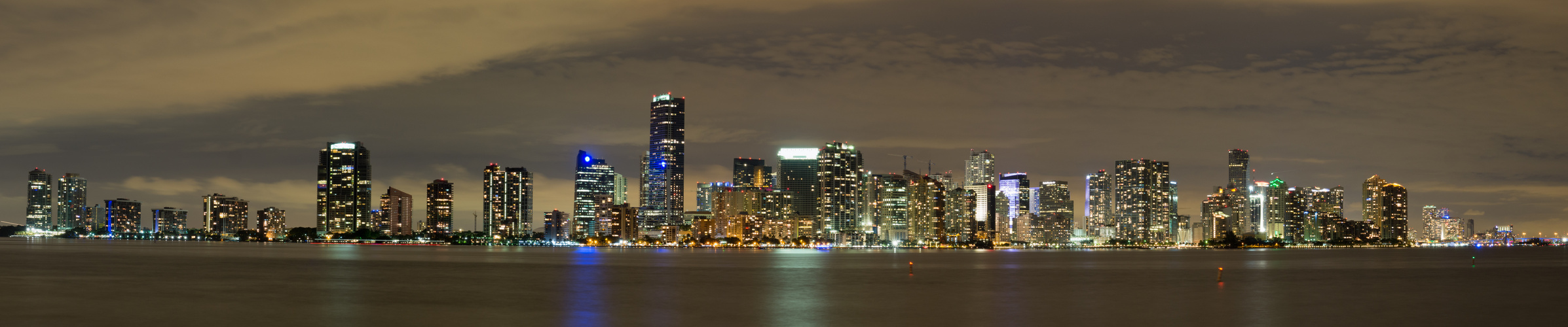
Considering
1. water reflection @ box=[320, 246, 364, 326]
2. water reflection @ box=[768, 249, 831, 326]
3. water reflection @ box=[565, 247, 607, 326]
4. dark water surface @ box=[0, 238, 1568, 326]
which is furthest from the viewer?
water reflection @ box=[768, 249, 831, 326]

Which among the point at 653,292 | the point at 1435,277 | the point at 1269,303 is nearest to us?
the point at 1269,303

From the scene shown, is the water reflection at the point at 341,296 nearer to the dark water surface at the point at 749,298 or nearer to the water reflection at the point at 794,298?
the dark water surface at the point at 749,298

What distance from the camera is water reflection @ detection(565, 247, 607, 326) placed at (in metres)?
42.0

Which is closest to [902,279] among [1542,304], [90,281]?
[1542,304]

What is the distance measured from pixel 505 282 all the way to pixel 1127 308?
132 ft

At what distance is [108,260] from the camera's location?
121m

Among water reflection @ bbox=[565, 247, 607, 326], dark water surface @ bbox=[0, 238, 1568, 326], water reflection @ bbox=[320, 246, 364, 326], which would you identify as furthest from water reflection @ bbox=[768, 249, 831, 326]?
water reflection @ bbox=[320, 246, 364, 326]

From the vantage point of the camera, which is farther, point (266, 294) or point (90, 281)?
point (90, 281)

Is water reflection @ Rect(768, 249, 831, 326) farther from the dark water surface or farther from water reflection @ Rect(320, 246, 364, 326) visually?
water reflection @ Rect(320, 246, 364, 326)

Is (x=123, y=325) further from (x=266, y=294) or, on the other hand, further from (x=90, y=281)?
(x=90, y=281)

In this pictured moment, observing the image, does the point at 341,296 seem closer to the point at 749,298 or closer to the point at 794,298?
the point at 749,298

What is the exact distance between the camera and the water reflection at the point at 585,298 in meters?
42.0

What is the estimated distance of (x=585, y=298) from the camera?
55594mm

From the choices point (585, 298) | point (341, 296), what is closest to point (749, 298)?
point (585, 298)
